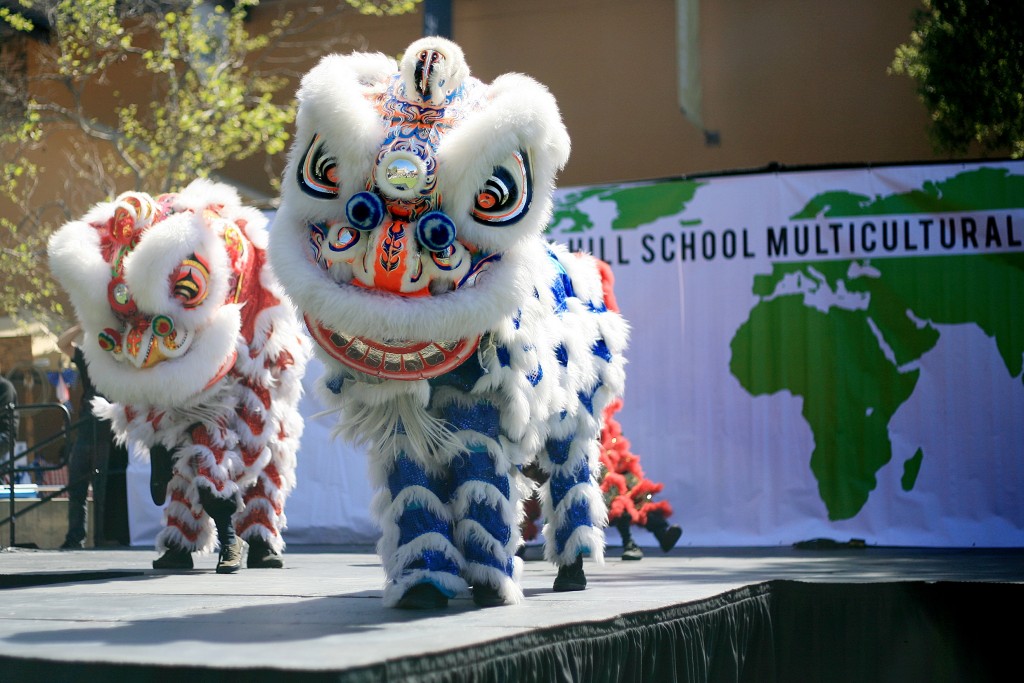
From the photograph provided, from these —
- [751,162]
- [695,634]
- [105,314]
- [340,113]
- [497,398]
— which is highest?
[751,162]

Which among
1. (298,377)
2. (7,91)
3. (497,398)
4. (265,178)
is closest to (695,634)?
(497,398)

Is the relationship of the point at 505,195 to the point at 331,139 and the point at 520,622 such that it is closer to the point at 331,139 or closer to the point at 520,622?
the point at 331,139

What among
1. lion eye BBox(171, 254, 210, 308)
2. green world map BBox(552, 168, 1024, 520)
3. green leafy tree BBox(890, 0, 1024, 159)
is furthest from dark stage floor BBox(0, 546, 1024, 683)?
green leafy tree BBox(890, 0, 1024, 159)

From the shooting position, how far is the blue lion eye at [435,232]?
11.6ft

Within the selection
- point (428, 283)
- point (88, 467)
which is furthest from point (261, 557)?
point (88, 467)

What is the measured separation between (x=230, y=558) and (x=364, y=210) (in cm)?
237

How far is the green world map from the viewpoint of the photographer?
7.71 meters

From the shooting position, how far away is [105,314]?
5.23m

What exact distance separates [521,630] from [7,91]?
35.4 feet

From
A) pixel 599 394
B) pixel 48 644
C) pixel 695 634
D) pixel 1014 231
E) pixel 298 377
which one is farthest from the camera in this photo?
pixel 1014 231

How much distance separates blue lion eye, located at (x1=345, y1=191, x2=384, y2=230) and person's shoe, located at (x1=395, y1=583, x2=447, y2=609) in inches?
37.3

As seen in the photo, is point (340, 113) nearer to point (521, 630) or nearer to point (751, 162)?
point (521, 630)

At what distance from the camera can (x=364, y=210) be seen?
3510 mm

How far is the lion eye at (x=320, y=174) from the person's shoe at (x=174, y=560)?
2.38 meters
